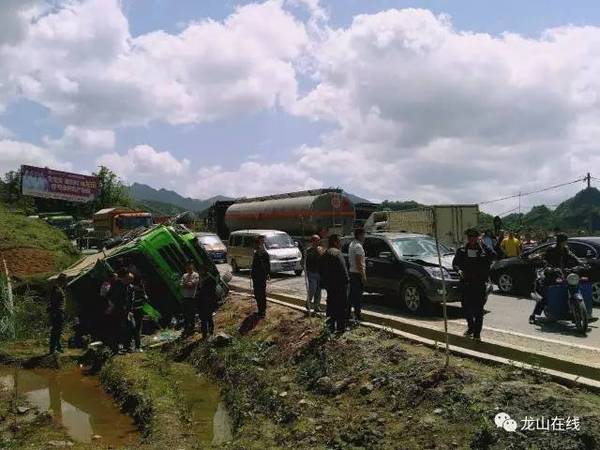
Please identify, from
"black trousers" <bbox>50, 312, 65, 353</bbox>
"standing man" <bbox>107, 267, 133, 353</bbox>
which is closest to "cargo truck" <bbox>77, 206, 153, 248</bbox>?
"black trousers" <bbox>50, 312, 65, 353</bbox>

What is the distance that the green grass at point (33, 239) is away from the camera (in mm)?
23377

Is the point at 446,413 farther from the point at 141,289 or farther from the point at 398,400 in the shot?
the point at 141,289

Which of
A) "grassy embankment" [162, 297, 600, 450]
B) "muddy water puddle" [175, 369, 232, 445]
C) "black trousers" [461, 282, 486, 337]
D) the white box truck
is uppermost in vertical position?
the white box truck

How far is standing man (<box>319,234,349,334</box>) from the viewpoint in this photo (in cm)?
998

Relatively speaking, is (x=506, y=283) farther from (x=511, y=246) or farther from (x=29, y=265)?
(x=29, y=265)

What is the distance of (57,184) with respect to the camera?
60875 mm

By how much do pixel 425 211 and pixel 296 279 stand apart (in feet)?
23.2

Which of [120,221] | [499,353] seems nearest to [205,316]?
[499,353]

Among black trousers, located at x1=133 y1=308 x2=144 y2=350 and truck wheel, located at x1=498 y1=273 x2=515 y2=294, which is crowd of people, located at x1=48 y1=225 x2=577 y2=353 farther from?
truck wheel, located at x1=498 y1=273 x2=515 y2=294

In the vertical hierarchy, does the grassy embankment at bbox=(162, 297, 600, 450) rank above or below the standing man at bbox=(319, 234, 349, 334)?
below

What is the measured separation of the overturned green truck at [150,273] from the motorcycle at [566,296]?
748cm

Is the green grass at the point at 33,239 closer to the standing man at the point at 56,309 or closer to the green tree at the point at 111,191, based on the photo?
the standing man at the point at 56,309

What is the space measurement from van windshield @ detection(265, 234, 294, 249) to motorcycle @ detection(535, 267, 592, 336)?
1247 cm

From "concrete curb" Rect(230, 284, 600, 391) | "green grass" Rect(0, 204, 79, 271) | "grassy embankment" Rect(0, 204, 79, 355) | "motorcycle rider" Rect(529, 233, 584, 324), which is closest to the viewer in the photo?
"concrete curb" Rect(230, 284, 600, 391)
